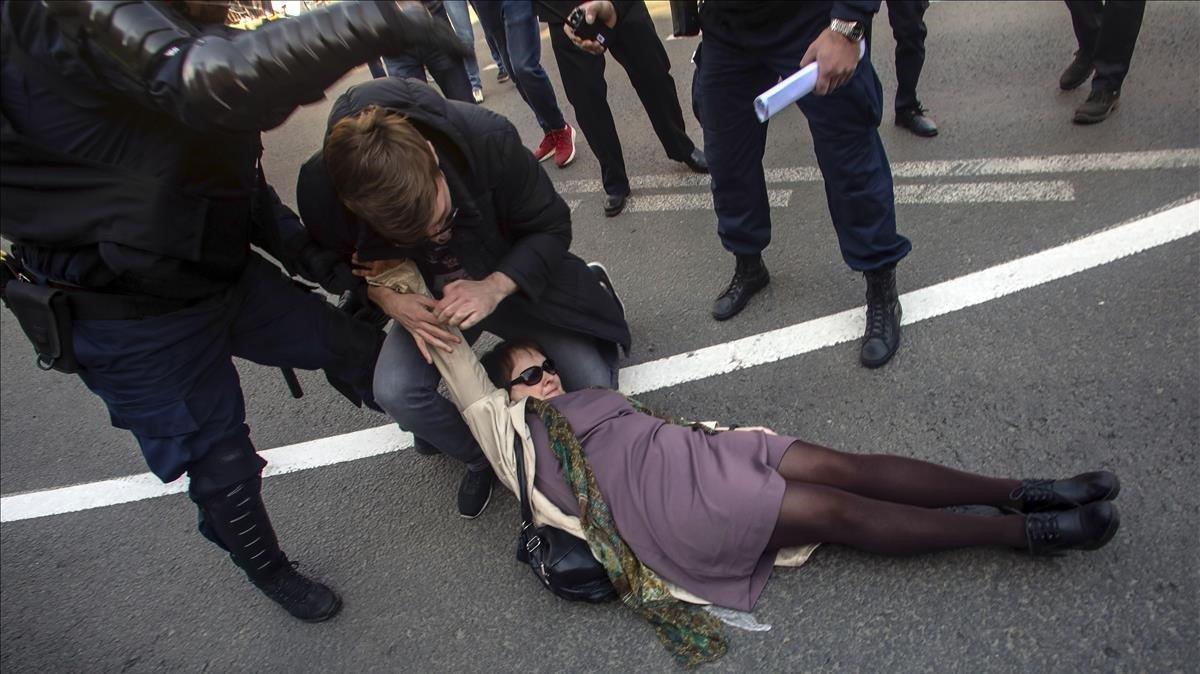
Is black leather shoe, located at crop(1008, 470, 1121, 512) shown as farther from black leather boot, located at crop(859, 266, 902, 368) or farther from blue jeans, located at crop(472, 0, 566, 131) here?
blue jeans, located at crop(472, 0, 566, 131)

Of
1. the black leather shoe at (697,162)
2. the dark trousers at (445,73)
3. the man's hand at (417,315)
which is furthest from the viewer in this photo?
the dark trousers at (445,73)

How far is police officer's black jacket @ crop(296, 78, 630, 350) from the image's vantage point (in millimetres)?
2117

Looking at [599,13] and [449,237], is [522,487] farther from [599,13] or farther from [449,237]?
[599,13]

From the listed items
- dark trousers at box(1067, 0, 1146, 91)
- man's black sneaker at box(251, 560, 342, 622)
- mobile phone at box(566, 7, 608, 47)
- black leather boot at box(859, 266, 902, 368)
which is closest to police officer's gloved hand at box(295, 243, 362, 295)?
man's black sneaker at box(251, 560, 342, 622)

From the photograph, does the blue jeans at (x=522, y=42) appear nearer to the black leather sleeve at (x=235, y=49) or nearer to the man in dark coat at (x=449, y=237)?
the man in dark coat at (x=449, y=237)

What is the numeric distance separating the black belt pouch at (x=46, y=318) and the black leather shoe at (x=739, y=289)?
209 centimetres

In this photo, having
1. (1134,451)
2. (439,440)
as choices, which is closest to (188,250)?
(439,440)

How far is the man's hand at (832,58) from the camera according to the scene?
2.18 m

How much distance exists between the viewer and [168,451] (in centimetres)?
196

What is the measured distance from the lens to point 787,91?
213cm

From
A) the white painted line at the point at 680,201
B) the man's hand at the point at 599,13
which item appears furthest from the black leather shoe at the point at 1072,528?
the man's hand at the point at 599,13

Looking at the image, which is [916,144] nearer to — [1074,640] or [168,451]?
[1074,640]

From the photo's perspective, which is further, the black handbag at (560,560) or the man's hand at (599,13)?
the man's hand at (599,13)

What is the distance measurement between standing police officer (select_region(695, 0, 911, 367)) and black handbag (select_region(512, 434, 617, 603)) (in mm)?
1164
